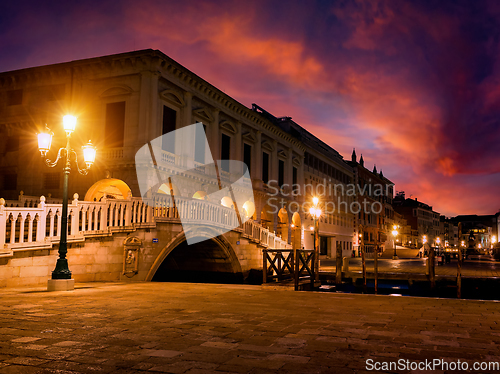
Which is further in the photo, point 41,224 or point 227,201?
point 227,201

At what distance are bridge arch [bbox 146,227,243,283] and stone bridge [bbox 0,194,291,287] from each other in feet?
0.20

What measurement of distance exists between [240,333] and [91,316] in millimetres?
2905

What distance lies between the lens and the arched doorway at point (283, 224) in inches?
1649

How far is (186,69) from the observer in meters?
26.8

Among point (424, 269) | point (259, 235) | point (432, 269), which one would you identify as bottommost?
point (424, 269)

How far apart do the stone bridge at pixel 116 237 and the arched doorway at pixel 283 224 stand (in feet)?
59.3

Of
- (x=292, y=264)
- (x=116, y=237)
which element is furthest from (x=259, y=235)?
(x=116, y=237)

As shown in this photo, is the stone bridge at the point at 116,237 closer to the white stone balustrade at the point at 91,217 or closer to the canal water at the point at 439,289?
the white stone balustrade at the point at 91,217

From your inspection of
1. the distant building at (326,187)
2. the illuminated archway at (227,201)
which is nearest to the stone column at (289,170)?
the distant building at (326,187)

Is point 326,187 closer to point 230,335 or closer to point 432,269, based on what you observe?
point 432,269

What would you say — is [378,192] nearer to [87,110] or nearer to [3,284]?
[87,110]

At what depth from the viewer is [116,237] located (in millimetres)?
16609

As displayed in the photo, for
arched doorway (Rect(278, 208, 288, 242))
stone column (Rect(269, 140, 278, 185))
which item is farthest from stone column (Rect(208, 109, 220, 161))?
arched doorway (Rect(278, 208, 288, 242))

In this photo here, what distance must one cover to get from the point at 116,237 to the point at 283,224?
27.1 metres
